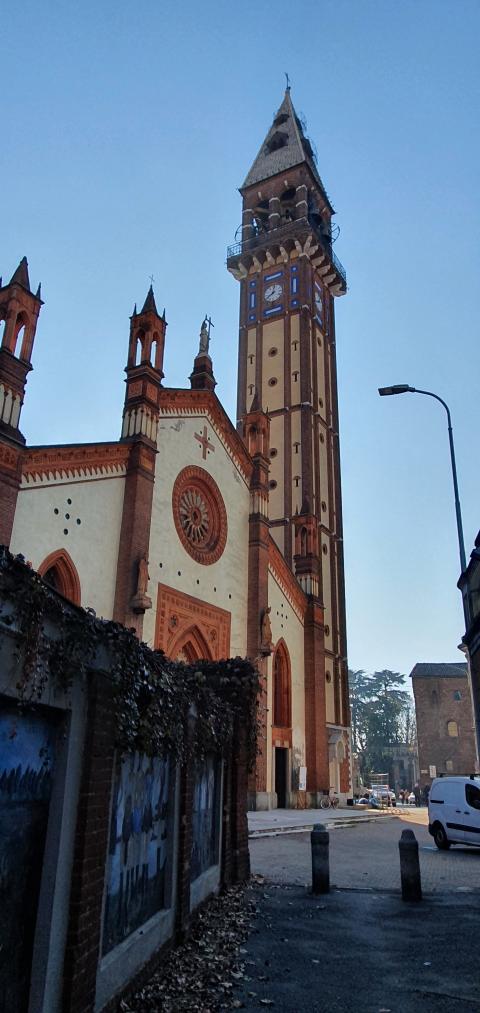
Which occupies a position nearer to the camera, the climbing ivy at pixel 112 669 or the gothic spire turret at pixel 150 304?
the climbing ivy at pixel 112 669

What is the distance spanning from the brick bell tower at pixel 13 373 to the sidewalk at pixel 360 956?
997cm

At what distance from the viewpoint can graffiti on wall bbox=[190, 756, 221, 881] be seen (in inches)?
311

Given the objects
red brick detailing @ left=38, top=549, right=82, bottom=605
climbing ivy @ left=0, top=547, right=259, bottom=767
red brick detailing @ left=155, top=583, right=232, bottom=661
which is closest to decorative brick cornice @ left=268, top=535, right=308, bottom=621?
red brick detailing @ left=155, top=583, right=232, bottom=661

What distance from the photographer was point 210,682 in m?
10.5

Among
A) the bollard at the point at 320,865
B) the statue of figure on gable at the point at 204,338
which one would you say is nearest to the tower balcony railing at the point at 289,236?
the statue of figure on gable at the point at 204,338

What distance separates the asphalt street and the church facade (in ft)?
21.3

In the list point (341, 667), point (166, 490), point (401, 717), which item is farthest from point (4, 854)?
point (401, 717)

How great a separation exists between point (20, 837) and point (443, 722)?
6203cm

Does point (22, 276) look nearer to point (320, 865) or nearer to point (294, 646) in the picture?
point (320, 865)

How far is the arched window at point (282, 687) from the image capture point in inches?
1117

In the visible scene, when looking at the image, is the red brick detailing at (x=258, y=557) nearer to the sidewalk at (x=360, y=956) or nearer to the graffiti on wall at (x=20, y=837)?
the sidewalk at (x=360, y=956)

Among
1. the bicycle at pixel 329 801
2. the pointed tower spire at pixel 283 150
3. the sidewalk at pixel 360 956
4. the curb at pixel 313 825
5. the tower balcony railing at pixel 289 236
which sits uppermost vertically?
the pointed tower spire at pixel 283 150

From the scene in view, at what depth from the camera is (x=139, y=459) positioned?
20.5 m

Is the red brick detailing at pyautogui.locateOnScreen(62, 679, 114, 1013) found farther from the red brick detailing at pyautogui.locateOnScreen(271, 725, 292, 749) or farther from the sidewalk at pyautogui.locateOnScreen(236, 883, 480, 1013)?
the red brick detailing at pyautogui.locateOnScreen(271, 725, 292, 749)
